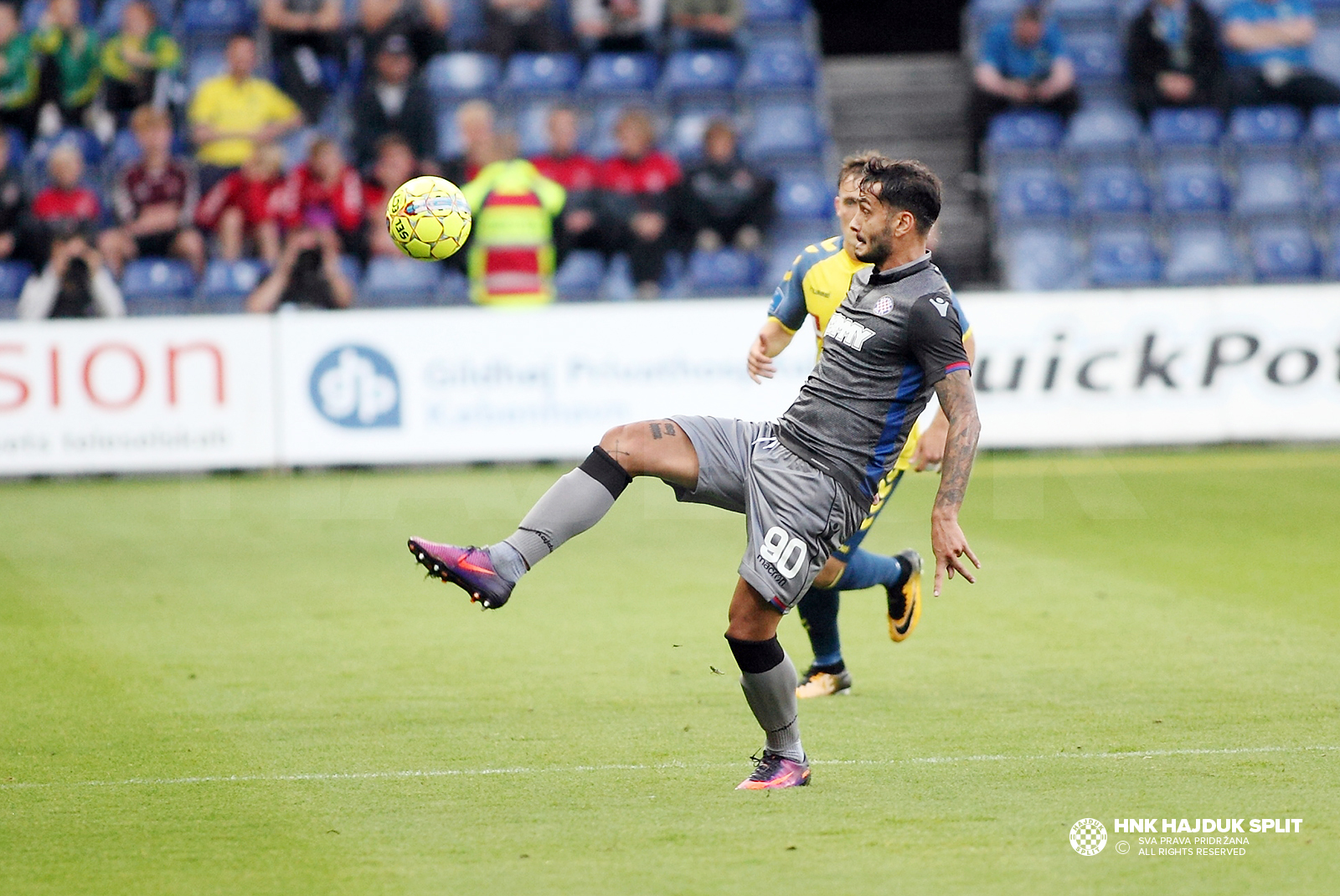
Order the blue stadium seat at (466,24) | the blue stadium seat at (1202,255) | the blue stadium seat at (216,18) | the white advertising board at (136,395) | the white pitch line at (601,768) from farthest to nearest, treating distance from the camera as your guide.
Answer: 1. the blue stadium seat at (466,24)
2. the blue stadium seat at (216,18)
3. the blue stadium seat at (1202,255)
4. the white advertising board at (136,395)
5. the white pitch line at (601,768)

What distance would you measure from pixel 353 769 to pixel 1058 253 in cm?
1241

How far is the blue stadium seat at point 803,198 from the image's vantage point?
16938mm

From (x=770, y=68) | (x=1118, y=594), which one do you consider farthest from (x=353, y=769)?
(x=770, y=68)

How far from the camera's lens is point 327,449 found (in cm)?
1462

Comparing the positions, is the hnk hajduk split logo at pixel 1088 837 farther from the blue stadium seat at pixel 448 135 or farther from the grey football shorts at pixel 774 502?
the blue stadium seat at pixel 448 135

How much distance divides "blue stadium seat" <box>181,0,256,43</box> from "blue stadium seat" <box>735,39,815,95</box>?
5335 mm

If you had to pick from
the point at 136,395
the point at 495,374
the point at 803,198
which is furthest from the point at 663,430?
the point at 803,198

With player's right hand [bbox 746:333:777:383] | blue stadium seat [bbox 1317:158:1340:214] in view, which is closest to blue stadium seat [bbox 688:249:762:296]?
blue stadium seat [bbox 1317:158:1340:214]

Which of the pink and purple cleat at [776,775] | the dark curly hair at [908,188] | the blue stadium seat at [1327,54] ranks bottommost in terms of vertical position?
the pink and purple cleat at [776,775]

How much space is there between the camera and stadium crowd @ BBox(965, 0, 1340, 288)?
671 inches

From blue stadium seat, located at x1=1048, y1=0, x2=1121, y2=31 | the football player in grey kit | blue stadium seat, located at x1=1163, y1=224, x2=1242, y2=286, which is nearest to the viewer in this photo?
the football player in grey kit

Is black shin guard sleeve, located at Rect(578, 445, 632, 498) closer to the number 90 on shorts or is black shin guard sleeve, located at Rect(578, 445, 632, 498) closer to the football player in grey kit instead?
the football player in grey kit

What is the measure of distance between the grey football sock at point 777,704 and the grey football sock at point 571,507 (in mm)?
718

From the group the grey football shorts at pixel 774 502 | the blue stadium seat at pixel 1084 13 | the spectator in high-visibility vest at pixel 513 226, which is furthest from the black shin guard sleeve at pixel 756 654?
the blue stadium seat at pixel 1084 13
